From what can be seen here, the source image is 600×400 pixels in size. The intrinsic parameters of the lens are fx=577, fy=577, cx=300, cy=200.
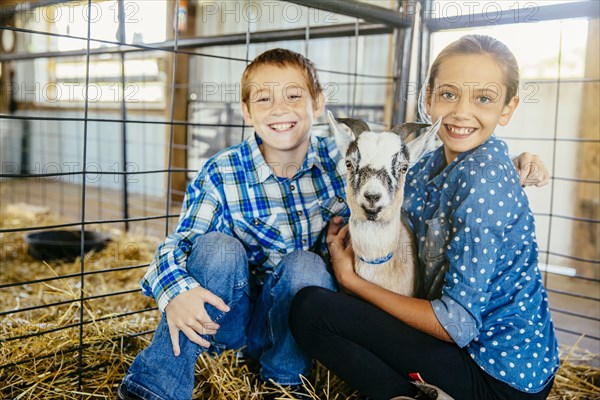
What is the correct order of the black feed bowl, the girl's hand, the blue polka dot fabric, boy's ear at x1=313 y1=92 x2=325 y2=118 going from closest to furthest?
the blue polka dot fabric, the girl's hand, boy's ear at x1=313 y1=92 x2=325 y2=118, the black feed bowl

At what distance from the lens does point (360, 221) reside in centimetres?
152

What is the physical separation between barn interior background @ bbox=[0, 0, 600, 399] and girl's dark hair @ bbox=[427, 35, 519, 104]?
1.73 ft

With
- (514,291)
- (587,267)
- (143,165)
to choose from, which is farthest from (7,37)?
(514,291)

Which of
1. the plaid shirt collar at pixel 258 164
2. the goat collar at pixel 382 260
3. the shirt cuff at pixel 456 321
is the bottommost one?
the shirt cuff at pixel 456 321

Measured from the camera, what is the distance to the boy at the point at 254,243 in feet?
5.03

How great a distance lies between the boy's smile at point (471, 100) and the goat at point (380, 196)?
0.31ft

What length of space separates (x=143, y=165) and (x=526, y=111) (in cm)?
407

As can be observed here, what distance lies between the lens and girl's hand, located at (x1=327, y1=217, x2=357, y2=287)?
1644 mm

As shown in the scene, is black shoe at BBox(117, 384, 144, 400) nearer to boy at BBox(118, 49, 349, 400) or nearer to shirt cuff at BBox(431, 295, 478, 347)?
boy at BBox(118, 49, 349, 400)

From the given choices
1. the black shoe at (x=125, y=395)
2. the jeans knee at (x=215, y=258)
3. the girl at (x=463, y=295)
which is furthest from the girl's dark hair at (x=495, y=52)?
the black shoe at (x=125, y=395)

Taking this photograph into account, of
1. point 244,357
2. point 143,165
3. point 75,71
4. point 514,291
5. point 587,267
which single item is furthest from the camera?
point 75,71

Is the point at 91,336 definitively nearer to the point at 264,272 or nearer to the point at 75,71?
the point at 264,272

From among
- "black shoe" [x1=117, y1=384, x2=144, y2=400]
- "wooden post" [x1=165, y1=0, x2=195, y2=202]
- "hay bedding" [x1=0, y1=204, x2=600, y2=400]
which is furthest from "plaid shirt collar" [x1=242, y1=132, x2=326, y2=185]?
"wooden post" [x1=165, y1=0, x2=195, y2=202]

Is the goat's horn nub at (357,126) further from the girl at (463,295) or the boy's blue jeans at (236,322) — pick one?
the boy's blue jeans at (236,322)
